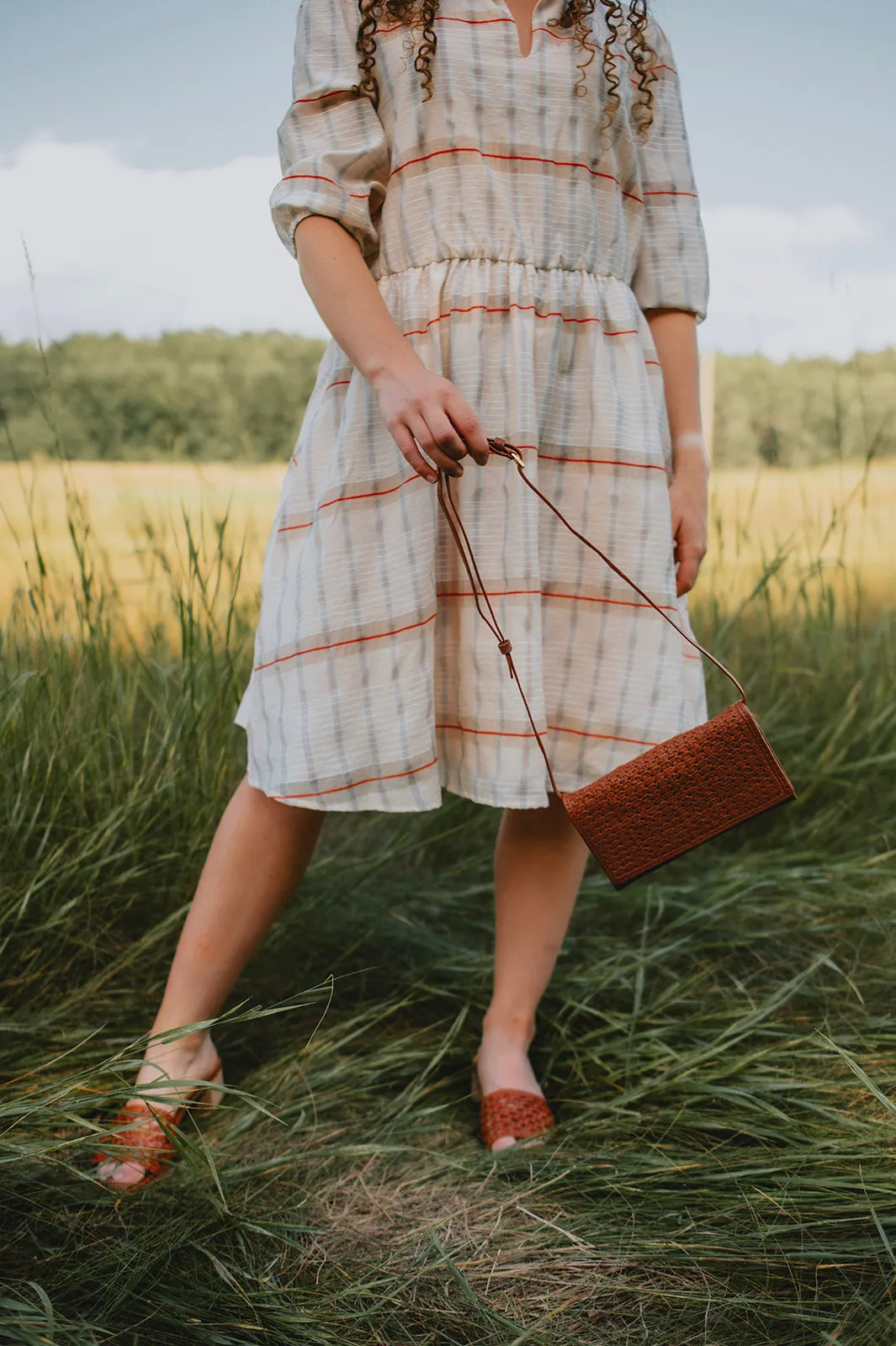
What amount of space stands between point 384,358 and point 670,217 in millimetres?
424

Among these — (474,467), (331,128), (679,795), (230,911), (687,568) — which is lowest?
(230,911)

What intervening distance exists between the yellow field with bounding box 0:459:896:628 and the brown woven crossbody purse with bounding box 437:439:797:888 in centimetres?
82

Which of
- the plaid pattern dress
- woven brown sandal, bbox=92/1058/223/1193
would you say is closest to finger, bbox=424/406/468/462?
the plaid pattern dress

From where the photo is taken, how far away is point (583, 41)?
3.40 feet

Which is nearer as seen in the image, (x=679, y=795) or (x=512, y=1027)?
(x=679, y=795)

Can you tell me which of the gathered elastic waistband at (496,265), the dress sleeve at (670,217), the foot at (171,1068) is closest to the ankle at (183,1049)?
the foot at (171,1068)

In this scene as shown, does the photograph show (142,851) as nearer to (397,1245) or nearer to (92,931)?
(92,931)

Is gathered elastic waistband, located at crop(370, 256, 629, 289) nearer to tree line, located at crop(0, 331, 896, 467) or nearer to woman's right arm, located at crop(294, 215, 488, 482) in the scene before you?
woman's right arm, located at crop(294, 215, 488, 482)

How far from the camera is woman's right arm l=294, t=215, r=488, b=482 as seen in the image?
0.91 m

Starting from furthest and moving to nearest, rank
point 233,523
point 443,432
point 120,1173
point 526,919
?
point 233,523, point 526,919, point 120,1173, point 443,432

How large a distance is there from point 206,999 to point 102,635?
0.59 m

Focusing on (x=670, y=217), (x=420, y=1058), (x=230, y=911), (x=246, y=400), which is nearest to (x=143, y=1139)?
(x=230, y=911)

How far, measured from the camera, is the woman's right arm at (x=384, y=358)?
0.91 metres

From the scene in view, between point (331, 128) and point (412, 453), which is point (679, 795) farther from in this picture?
point (331, 128)
